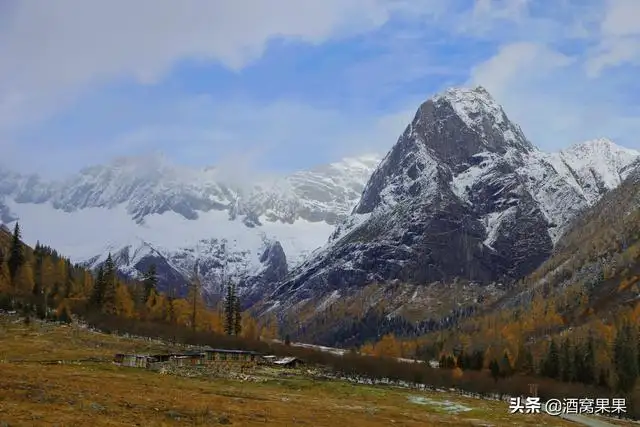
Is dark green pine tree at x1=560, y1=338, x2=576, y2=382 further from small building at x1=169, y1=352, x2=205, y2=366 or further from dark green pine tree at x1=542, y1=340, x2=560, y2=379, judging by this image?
small building at x1=169, y1=352, x2=205, y2=366

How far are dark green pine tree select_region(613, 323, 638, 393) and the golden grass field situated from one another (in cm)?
6940

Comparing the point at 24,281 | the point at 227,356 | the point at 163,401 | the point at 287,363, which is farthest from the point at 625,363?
the point at 24,281

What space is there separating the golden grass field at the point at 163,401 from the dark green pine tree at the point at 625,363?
69.4 metres

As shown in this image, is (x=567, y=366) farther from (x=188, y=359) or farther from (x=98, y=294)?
(x=98, y=294)

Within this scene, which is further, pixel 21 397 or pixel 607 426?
pixel 607 426

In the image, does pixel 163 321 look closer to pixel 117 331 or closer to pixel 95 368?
pixel 117 331

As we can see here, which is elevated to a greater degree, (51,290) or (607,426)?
(51,290)

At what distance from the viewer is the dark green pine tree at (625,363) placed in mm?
154625

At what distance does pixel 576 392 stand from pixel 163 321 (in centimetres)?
11161

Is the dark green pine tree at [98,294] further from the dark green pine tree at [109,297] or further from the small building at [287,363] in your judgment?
the small building at [287,363]

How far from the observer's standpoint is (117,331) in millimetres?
157000

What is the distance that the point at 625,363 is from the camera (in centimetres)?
16050

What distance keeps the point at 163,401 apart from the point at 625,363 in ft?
450

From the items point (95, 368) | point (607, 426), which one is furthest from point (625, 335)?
point (95, 368)
